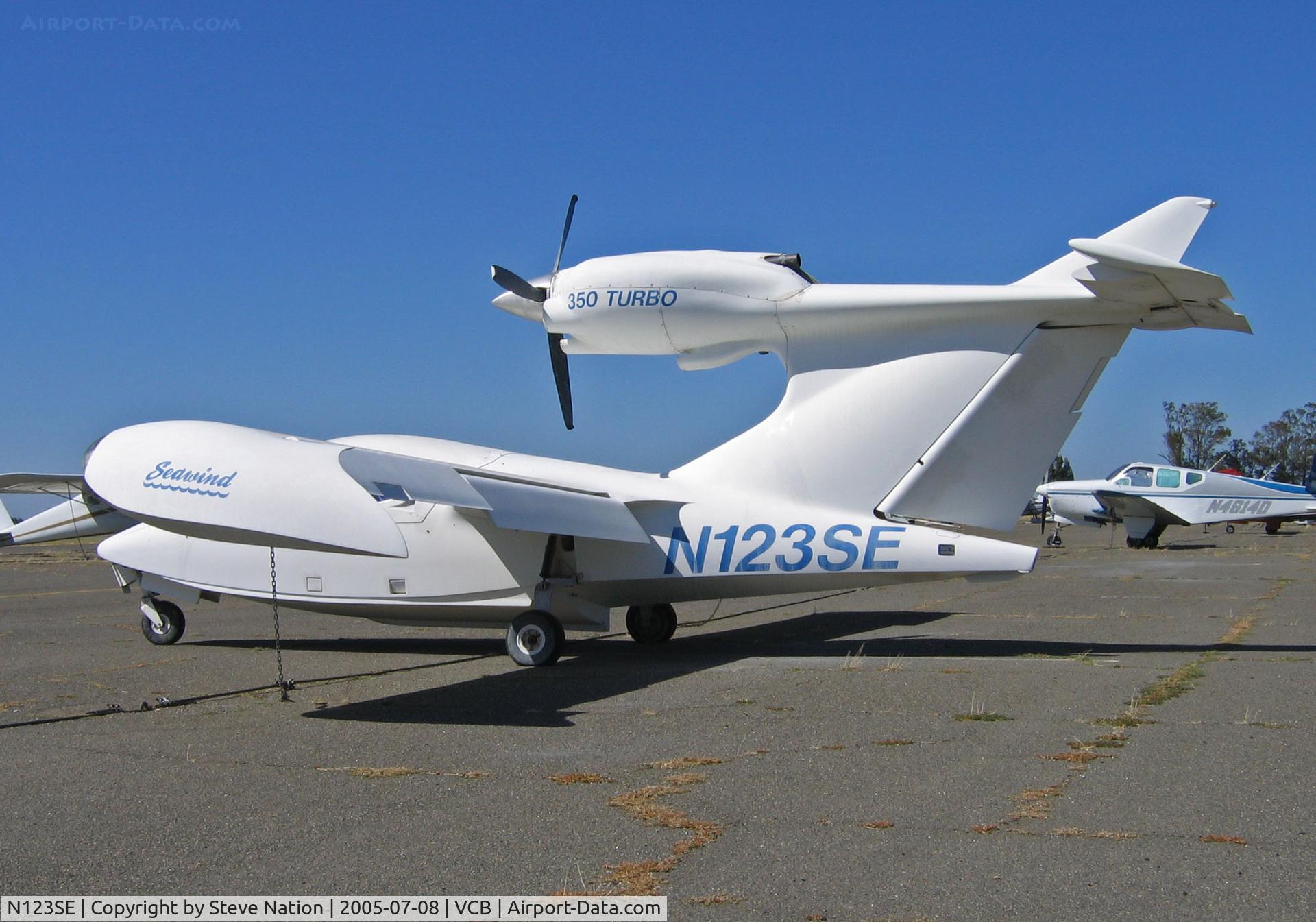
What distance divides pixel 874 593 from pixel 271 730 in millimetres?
16521

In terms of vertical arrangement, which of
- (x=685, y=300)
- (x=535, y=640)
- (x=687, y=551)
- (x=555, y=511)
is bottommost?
(x=535, y=640)

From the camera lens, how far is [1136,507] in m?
42.3

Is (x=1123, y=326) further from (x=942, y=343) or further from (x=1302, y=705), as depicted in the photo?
(x=1302, y=705)

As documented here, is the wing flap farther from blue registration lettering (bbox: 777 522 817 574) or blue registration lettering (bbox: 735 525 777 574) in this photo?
blue registration lettering (bbox: 777 522 817 574)

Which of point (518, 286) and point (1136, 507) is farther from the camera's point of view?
point (1136, 507)

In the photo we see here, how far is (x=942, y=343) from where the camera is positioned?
12.1m

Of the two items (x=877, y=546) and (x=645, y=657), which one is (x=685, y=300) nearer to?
(x=877, y=546)

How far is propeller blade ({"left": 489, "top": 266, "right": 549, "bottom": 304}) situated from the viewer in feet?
44.1

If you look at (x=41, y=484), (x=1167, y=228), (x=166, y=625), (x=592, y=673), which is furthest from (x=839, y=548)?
(x=41, y=484)

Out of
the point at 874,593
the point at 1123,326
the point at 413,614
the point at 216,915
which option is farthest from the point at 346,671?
the point at 874,593

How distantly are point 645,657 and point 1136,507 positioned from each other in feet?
111

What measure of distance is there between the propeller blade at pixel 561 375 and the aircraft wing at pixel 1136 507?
3408 centimetres

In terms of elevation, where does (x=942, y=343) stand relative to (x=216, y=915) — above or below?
above
